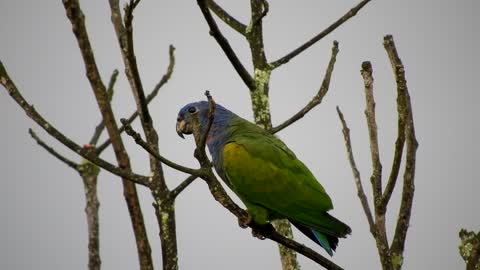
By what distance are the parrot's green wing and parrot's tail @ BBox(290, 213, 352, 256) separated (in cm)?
13

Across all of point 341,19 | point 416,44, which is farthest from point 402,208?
point 416,44

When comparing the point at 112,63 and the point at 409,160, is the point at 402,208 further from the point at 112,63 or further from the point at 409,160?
the point at 112,63

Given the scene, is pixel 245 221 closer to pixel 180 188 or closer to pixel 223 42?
pixel 180 188

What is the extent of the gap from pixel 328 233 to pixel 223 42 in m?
1.68

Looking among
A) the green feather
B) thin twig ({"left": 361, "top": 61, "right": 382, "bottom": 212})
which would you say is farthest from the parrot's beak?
thin twig ({"left": 361, "top": 61, "right": 382, "bottom": 212})

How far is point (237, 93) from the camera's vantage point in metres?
159

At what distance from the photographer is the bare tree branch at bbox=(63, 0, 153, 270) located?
3.48m

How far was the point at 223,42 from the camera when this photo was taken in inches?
167

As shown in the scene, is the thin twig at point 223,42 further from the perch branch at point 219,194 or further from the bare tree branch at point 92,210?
the bare tree branch at point 92,210

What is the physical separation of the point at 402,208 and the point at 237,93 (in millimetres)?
155611

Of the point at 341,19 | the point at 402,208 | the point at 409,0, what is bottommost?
the point at 402,208

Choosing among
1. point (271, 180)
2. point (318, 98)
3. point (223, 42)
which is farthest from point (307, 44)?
point (271, 180)

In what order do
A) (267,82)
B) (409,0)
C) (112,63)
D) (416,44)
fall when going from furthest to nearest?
(409,0), (112,63), (416,44), (267,82)

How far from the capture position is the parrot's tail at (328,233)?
4715 millimetres
